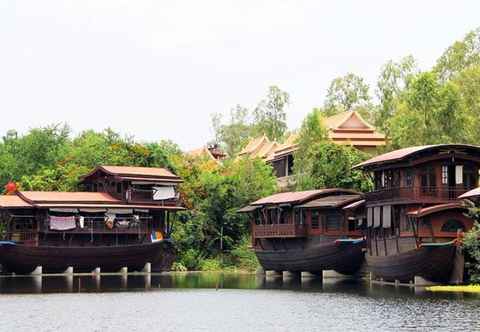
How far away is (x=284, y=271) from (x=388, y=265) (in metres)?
16.8

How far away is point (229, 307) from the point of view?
1697 inches

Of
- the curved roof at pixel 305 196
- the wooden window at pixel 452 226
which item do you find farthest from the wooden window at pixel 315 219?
the wooden window at pixel 452 226

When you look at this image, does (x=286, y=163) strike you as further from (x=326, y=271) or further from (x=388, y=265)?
(x=388, y=265)

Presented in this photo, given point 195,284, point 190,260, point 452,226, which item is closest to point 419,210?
point 452,226

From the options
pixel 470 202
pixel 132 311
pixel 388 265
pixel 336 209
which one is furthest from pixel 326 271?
pixel 132 311

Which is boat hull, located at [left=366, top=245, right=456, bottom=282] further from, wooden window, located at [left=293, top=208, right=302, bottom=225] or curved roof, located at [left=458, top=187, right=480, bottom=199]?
wooden window, located at [left=293, top=208, right=302, bottom=225]

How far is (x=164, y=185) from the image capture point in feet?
248

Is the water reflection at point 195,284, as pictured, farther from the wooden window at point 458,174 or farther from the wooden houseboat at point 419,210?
the wooden window at point 458,174

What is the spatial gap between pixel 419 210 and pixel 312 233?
42.6ft

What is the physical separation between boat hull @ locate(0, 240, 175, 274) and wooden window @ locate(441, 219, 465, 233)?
2568 centimetres

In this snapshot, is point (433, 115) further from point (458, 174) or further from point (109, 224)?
point (109, 224)

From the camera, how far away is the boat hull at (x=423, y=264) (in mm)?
51969

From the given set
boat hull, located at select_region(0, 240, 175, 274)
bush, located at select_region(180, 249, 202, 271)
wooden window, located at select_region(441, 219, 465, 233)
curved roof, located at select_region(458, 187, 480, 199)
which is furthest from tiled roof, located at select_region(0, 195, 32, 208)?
curved roof, located at select_region(458, 187, 480, 199)

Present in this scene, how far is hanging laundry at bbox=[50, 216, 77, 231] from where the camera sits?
230ft
